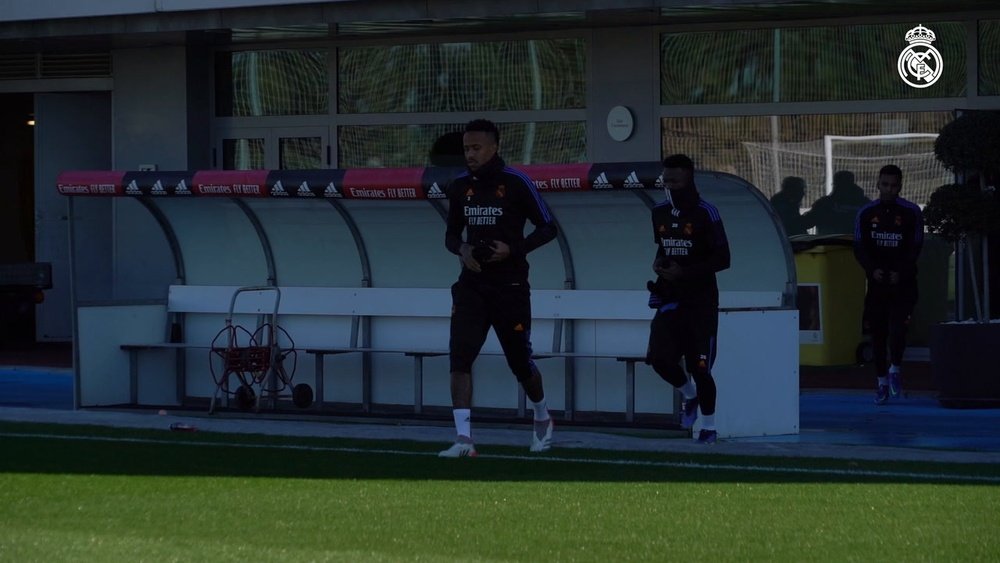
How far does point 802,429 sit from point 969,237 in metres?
4.76

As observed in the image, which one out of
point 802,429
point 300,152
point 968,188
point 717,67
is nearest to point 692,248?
point 802,429

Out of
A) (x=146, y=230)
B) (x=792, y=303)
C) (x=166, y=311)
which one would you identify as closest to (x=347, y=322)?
(x=166, y=311)

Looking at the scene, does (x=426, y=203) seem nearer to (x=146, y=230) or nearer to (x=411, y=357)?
(x=411, y=357)

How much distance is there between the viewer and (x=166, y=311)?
49.1 feet

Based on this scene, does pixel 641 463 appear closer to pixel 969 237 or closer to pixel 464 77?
pixel 969 237

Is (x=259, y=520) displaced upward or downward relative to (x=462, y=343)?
downward

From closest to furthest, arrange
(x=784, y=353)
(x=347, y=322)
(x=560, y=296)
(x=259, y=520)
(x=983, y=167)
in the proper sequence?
(x=259, y=520), (x=784, y=353), (x=560, y=296), (x=347, y=322), (x=983, y=167)

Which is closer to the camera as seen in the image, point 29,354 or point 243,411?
point 243,411

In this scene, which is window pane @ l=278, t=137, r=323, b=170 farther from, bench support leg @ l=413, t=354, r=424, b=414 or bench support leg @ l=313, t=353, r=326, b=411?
bench support leg @ l=413, t=354, r=424, b=414

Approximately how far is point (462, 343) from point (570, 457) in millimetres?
936

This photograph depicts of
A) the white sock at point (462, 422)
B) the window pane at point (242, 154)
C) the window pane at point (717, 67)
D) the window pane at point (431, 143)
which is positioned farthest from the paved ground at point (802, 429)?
the window pane at point (242, 154)

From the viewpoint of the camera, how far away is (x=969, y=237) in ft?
54.0

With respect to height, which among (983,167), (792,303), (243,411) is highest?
→ (983,167)

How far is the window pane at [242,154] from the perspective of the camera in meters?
21.7
